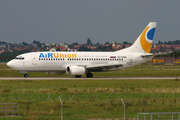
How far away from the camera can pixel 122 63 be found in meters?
55.9

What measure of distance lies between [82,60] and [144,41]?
11.9 meters

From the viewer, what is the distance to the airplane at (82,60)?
51781 mm

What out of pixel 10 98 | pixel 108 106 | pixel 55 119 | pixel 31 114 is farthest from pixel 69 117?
pixel 10 98

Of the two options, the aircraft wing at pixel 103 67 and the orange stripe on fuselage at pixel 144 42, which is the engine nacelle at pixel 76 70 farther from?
the orange stripe on fuselage at pixel 144 42

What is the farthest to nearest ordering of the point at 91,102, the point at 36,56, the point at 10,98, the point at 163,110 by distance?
the point at 36,56 < the point at 10,98 < the point at 91,102 < the point at 163,110

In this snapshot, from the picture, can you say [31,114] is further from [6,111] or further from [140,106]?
[140,106]

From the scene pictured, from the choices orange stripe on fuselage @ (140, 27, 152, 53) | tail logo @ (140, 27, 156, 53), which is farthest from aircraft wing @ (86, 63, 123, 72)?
tail logo @ (140, 27, 156, 53)

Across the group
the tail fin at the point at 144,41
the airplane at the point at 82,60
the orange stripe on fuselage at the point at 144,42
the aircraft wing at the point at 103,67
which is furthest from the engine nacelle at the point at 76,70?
the orange stripe on fuselage at the point at 144,42

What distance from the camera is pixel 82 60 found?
178 feet

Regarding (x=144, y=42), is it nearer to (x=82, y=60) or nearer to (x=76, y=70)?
(x=82, y=60)

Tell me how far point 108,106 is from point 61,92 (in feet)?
28.8

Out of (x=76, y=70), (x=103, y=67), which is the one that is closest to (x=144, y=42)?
(x=103, y=67)

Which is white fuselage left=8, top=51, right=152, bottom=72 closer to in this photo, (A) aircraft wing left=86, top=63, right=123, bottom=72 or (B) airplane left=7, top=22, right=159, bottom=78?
(B) airplane left=7, top=22, right=159, bottom=78

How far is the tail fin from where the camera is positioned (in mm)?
57406
